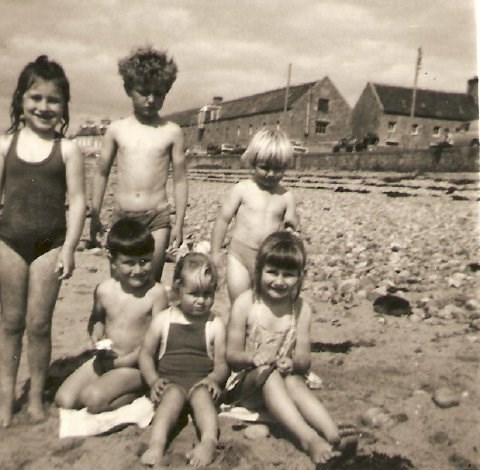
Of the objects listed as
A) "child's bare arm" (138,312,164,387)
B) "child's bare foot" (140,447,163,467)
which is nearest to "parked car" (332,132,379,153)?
"child's bare arm" (138,312,164,387)

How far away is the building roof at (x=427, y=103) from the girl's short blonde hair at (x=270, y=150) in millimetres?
40921

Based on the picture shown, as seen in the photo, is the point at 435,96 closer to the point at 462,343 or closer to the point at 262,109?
the point at 262,109

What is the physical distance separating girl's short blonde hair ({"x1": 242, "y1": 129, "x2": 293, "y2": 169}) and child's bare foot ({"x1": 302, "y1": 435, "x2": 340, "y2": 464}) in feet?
4.92

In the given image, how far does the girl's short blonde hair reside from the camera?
3.25m

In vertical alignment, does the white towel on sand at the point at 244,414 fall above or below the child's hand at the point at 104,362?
below

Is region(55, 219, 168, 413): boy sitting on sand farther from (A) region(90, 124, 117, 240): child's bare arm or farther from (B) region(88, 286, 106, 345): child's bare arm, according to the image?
(A) region(90, 124, 117, 240): child's bare arm

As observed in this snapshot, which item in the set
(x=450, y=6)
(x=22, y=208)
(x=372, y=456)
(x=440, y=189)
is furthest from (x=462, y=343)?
(x=440, y=189)

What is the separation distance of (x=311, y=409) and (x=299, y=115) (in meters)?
41.0

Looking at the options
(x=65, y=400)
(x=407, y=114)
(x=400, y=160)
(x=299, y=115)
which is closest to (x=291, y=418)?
(x=65, y=400)

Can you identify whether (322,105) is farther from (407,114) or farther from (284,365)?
(284,365)

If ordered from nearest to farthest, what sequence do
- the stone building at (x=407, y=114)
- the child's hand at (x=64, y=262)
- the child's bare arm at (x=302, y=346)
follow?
the child's hand at (x=64, y=262)
the child's bare arm at (x=302, y=346)
the stone building at (x=407, y=114)

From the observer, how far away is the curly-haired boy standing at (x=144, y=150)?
341 cm

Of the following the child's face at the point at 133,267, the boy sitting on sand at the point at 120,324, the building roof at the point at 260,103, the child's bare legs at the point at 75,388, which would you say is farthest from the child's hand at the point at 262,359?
the building roof at the point at 260,103

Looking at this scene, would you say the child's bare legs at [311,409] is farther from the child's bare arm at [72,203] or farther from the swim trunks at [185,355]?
the child's bare arm at [72,203]
